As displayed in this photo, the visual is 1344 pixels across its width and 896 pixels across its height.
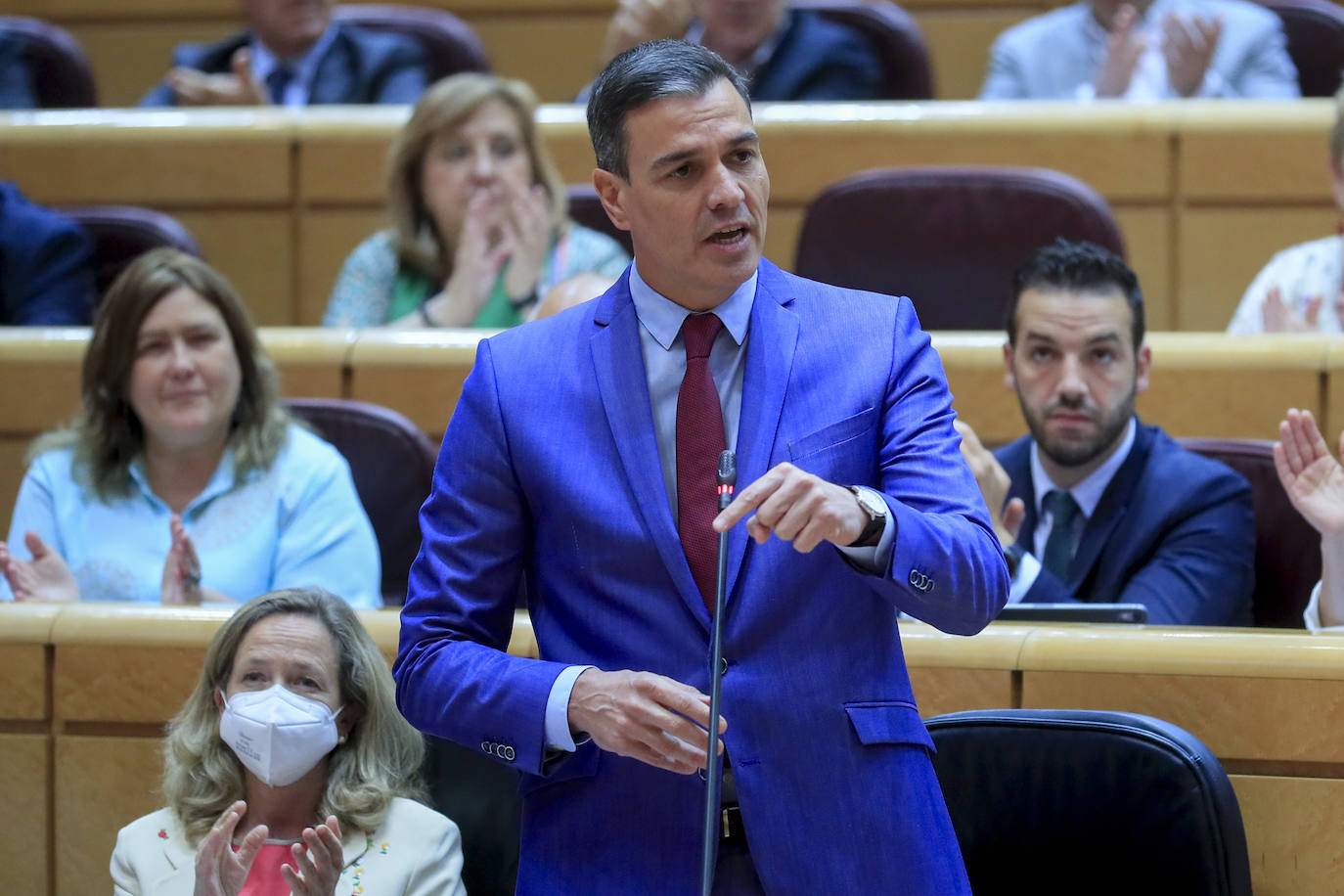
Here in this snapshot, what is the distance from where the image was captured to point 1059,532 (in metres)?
1.92

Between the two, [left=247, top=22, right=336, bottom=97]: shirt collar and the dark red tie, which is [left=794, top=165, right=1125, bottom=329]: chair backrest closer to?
[left=247, top=22, right=336, bottom=97]: shirt collar

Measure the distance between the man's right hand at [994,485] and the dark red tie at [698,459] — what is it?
800 mm

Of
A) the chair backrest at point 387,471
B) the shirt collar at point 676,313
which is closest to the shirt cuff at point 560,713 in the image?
the shirt collar at point 676,313

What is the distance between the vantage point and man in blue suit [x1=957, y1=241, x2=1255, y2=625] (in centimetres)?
182

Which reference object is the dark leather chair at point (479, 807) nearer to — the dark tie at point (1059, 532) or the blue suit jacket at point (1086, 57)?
the dark tie at point (1059, 532)

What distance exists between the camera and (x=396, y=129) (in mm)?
2842

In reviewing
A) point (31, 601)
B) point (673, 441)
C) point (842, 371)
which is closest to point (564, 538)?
point (673, 441)

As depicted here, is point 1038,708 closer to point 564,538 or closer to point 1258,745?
point 1258,745

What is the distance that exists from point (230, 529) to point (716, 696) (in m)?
1.17

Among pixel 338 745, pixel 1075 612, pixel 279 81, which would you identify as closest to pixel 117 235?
pixel 279 81

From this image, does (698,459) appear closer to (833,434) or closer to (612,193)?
(833,434)

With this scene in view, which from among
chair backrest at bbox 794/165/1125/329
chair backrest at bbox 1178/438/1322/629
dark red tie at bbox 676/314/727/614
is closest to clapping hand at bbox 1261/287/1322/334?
chair backrest at bbox 794/165/1125/329

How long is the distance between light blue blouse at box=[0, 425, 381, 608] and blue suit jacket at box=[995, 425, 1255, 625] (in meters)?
0.75

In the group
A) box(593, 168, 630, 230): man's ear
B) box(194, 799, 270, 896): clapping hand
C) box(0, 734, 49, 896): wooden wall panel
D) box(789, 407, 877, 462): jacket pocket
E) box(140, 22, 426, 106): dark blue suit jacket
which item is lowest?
box(0, 734, 49, 896): wooden wall panel
